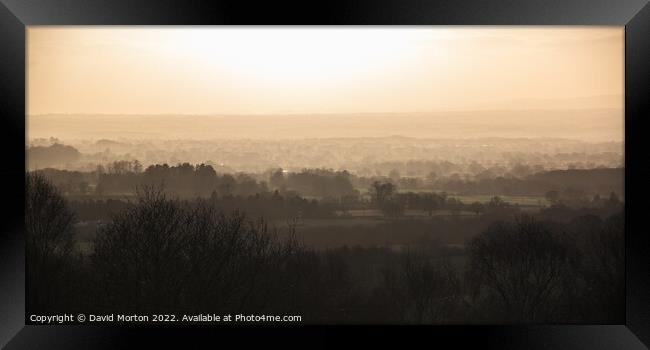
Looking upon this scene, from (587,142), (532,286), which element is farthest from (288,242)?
(587,142)

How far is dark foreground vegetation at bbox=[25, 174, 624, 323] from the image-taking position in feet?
20.1

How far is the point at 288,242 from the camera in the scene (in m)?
6.36

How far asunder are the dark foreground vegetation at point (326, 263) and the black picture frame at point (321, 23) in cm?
18

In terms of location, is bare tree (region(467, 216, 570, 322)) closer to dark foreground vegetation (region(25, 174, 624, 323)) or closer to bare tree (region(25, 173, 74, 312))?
dark foreground vegetation (region(25, 174, 624, 323))

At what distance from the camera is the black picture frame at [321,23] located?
5785 mm

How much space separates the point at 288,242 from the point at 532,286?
208 centimetres

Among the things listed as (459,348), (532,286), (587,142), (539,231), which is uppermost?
(587,142)

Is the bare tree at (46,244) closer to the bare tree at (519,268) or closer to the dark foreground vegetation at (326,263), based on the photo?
the dark foreground vegetation at (326,263)

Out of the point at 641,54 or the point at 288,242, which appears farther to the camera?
the point at 288,242

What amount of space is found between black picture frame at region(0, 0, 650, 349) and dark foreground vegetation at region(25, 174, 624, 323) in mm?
177

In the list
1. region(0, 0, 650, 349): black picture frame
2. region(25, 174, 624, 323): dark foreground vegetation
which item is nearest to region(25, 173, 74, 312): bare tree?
region(25, 174, 624, 323): dark foreground vegetation

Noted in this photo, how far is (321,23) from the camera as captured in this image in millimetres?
5938

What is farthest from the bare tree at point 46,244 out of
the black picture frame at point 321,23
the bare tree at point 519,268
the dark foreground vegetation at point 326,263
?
the bare tree at point 519,268

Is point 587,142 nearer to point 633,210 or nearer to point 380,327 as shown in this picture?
point 633,210
